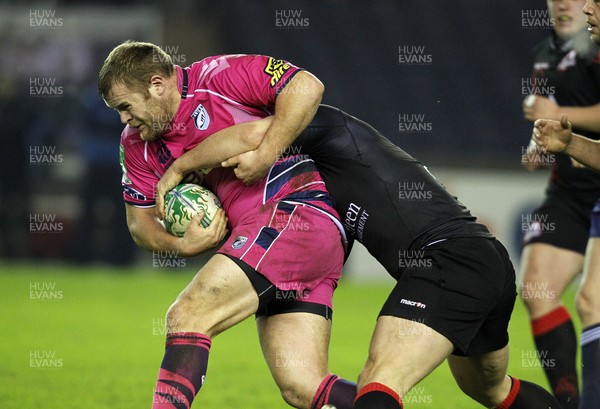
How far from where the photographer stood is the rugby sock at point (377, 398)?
383cm

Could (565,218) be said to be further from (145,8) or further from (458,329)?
(145,8)

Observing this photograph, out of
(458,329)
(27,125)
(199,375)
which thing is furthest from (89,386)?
(27,125)

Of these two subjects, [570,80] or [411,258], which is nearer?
[411,258]

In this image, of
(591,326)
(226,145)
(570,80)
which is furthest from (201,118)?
(570,80)

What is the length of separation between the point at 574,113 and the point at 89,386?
3.38 m

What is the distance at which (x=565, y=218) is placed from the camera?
19.6ft

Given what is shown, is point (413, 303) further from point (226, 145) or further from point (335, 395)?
point (226, 145)

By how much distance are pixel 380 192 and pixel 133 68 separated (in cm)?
121

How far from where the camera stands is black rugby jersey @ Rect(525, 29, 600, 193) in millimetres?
6016

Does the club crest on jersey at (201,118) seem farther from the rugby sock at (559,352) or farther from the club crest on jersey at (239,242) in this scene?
the rugby sock at (559,352)

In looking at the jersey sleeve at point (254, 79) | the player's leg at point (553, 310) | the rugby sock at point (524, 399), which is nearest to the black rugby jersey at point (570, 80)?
the player's leg at point (553, 310)

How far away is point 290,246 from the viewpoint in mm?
4441

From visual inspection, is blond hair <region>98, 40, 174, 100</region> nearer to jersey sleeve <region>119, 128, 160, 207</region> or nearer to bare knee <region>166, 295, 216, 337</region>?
jersey sleeve <region>119, 128, 160, 207</region>

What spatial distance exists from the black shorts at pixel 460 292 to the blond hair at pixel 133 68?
1361 mm
